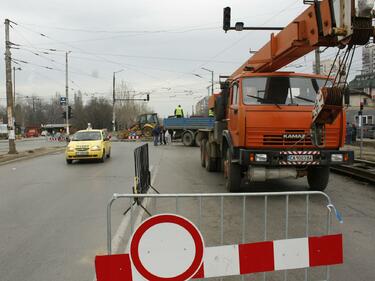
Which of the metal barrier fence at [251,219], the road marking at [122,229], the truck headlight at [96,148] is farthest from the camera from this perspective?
the truck headlight at [96,148]

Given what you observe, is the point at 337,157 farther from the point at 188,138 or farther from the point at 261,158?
the point at 188,138

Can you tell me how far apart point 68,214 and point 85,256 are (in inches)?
108

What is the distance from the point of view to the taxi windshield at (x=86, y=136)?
20.2 meters

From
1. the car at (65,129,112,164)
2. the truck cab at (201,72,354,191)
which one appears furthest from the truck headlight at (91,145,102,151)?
the truck cab at (201,72,354,191)

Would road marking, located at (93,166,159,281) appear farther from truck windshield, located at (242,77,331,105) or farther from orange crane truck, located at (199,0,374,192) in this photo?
truck windshield, located at (242,77,331,105)

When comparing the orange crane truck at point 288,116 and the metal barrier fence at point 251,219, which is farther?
the orange crane truck at point 288,116

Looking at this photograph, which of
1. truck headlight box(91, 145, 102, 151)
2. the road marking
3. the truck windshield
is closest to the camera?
the road marking

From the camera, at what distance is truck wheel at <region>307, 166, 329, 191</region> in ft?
33.1

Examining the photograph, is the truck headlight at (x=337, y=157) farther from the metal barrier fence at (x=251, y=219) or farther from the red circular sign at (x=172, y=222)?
the red circular sign at (x=172, y=222)

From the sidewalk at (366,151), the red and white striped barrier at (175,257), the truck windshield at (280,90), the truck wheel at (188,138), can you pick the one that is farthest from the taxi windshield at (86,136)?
the red and white striped barrier at (175,257)

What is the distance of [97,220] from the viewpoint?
24.4ft

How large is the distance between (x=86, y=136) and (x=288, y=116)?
1350cm

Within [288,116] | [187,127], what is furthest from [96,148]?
[187,127]

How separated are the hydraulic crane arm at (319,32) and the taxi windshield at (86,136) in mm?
11082
